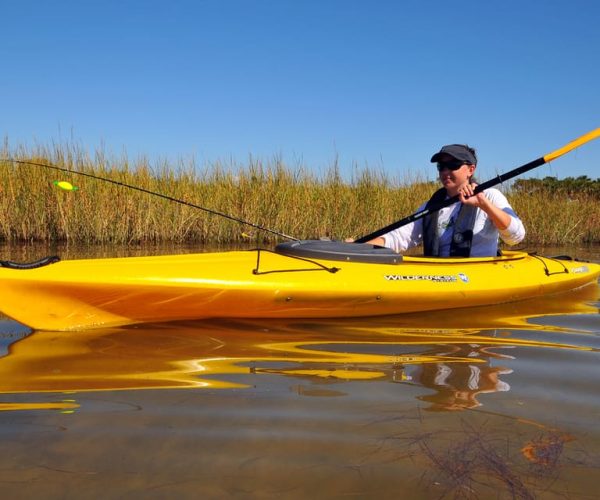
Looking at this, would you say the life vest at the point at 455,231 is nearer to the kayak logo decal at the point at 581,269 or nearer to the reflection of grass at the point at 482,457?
the kayak logo decal at the point at 581,269

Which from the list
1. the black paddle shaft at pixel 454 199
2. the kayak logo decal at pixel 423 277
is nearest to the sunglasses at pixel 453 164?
the black paddle shaft at pixel 454 199

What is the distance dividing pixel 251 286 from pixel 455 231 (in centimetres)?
165

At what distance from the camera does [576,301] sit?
413 cm

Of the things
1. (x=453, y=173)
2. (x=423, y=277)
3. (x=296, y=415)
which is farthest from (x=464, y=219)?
(x=296, y=415)

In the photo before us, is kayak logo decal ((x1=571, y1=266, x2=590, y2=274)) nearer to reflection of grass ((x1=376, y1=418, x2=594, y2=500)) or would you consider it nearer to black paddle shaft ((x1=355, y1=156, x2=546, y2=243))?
black paddle shaft ((x1=355, y1=156, x2=546, y2=243))

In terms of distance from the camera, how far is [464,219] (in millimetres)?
4027

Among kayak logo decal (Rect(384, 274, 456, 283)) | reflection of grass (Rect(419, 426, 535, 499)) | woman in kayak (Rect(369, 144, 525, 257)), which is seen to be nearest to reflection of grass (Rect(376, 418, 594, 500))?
reflection of grass (Rect(419, 426, 535, 499))

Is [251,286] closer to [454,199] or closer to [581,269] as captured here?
[454,199]

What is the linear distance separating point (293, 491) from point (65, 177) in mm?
6905

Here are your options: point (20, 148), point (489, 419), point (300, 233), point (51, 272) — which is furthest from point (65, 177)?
point (489, 419)

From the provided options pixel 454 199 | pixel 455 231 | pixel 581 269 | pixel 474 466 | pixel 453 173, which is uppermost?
pixel 453 173

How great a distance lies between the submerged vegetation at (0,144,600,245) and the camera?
718 centimetres

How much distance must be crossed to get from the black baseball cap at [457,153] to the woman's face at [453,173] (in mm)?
31

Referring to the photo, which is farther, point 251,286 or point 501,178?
point 501,178
